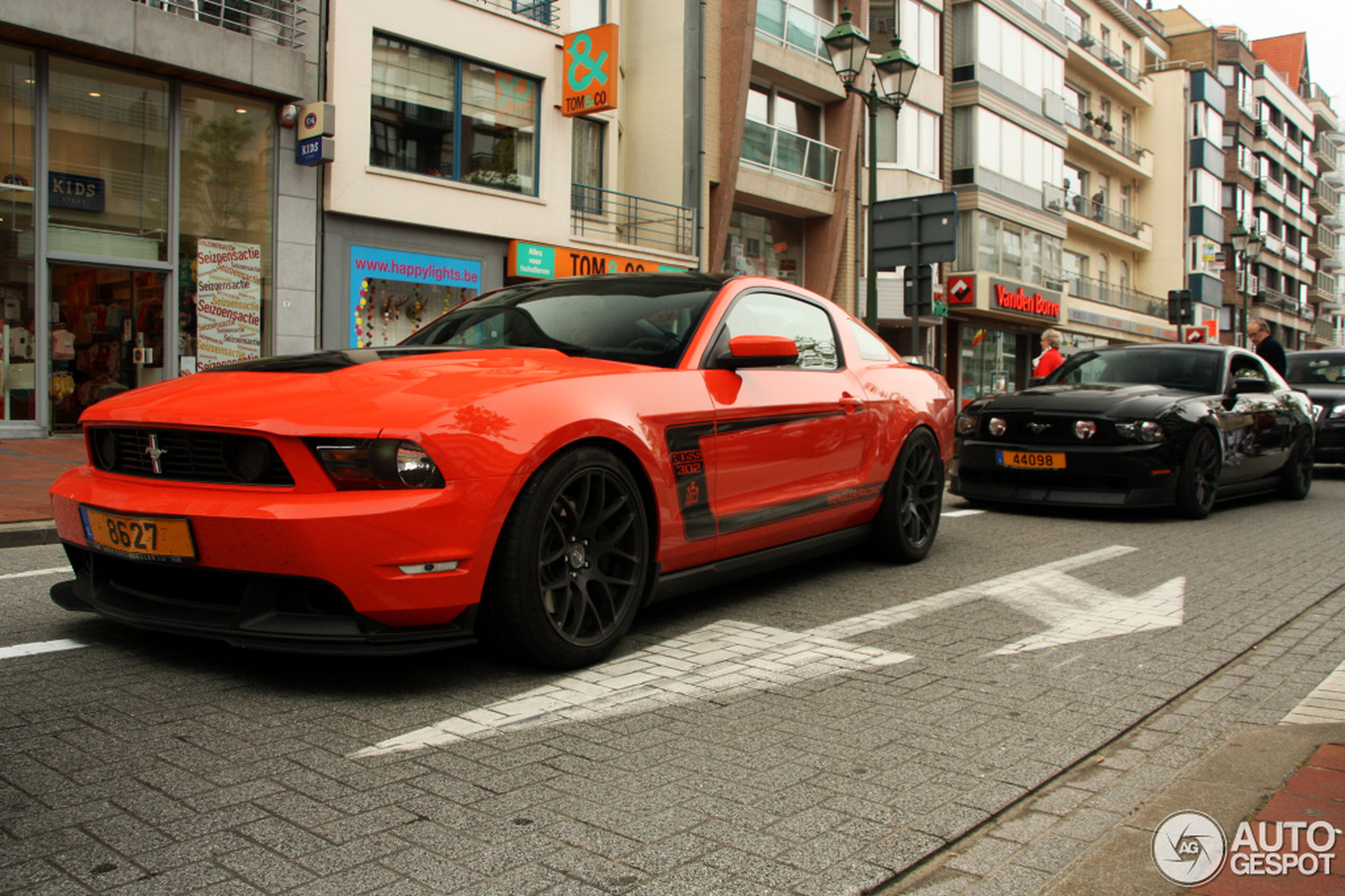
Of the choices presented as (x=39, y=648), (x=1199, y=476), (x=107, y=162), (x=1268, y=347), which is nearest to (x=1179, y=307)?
(x=1268, y=347)

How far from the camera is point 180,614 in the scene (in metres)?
3.41

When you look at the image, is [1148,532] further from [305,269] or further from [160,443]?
[305,269]

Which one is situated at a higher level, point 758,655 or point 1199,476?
point 1199,476

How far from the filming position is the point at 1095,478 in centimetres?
844

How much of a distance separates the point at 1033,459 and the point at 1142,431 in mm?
801

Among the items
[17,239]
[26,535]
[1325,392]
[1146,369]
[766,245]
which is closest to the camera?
[26,535]

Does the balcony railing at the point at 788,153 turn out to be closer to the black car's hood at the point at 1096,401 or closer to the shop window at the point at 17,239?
the shop window at the point at 17,239

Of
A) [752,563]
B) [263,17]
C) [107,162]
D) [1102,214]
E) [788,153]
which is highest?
[1102,214]

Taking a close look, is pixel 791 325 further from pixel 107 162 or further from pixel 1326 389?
pixel 107 162

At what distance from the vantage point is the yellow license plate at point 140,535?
3326 millimetres

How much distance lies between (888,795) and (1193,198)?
56232 mm

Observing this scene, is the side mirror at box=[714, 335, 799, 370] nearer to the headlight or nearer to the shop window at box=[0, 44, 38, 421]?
the headlight

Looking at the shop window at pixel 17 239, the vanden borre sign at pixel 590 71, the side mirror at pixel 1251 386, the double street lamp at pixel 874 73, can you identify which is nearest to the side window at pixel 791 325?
the side mirror at pixel 1251 386

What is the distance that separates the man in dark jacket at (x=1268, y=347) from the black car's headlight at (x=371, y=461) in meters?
12.1
